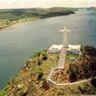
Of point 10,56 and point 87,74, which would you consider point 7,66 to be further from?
point 87,74

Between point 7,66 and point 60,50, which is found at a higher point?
point 60,50

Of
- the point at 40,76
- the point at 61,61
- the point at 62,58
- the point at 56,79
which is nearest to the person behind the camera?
the point at 56,79

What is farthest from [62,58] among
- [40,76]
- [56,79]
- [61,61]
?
[56,79]

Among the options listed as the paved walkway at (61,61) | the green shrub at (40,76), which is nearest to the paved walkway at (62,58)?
the paved walkway at (61,61)

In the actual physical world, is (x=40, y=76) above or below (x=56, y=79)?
below

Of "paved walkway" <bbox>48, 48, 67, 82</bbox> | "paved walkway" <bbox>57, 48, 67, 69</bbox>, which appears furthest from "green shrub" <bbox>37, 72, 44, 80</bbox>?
"paved walkway" <bbox>57, 48, 67, 69</bbox>

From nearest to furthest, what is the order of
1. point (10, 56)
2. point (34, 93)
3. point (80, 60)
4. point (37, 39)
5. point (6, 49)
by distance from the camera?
1. point (34, 93)
2. point (80, 60)
3. point (10, 56)
4. point (6, 49)
5. point (37, 39)

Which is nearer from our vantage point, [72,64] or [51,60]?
[72,64]

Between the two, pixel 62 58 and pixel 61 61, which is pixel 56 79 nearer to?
pixel 61 61

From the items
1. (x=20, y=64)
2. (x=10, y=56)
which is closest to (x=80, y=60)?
(x=20, y=64)
